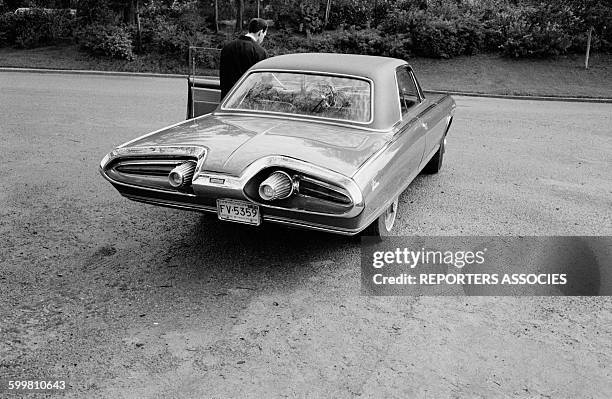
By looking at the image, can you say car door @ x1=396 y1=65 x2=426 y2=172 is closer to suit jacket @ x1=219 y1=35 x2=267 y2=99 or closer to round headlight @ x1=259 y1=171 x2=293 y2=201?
round headlight @ x1=259 y1=171 x2=293 y2=201

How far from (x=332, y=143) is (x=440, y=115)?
2516 mm

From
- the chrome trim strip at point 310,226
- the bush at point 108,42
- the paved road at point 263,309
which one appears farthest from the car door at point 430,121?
the bush at point 108,42

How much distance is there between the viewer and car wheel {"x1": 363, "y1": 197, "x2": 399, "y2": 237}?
5.09 metres

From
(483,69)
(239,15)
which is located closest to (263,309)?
(483,69)

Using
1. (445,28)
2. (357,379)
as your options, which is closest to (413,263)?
(357,379)

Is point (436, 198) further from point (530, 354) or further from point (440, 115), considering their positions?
point (530, 354)

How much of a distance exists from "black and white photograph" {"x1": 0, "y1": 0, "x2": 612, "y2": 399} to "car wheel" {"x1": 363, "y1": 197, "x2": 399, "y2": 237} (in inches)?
1.1

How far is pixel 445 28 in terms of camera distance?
19156 mm

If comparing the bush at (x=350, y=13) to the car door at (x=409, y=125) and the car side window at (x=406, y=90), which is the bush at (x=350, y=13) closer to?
the car side window at (x=406, y=90)

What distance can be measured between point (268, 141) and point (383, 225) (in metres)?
1.26

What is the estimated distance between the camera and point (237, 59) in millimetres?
6965

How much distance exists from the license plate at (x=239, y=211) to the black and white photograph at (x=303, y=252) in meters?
0.02

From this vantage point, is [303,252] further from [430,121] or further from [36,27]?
[36,27]

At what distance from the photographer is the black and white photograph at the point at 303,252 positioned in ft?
11.3
